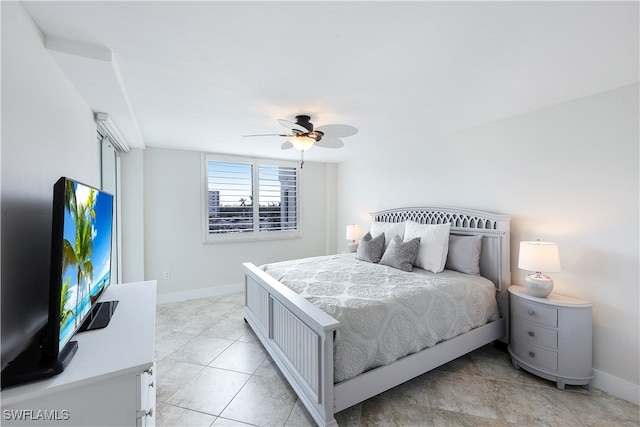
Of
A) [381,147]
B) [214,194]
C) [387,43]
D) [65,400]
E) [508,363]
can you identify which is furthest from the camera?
[214,194]

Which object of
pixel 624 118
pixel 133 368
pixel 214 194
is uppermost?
pixel 624 118

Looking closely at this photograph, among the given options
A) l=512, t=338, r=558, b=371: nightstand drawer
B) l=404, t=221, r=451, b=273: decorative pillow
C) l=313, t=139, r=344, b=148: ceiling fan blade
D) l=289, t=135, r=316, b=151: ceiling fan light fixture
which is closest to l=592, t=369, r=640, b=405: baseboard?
l=512, t=338, r=558, b=371: nightstand drawer

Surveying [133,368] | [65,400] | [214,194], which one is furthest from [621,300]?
[214,194]

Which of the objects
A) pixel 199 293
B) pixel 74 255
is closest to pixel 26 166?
pixel 74 255

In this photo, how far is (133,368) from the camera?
1019mm

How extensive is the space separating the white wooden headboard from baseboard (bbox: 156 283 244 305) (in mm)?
3378

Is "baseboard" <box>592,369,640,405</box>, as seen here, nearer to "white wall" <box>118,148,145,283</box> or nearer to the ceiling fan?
the ceiling fan

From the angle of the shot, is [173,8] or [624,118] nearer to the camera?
[173,8]

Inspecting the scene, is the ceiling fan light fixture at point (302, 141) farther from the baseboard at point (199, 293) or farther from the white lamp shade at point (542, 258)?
the baseboard at point (199, 293)

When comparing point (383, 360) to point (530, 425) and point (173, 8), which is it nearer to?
point (530, 425)

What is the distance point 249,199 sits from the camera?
4605mm

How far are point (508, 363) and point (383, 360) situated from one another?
1477mm

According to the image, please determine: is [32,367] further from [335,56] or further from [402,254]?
[402,254]

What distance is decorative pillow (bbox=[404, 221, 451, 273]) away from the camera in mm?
2775
